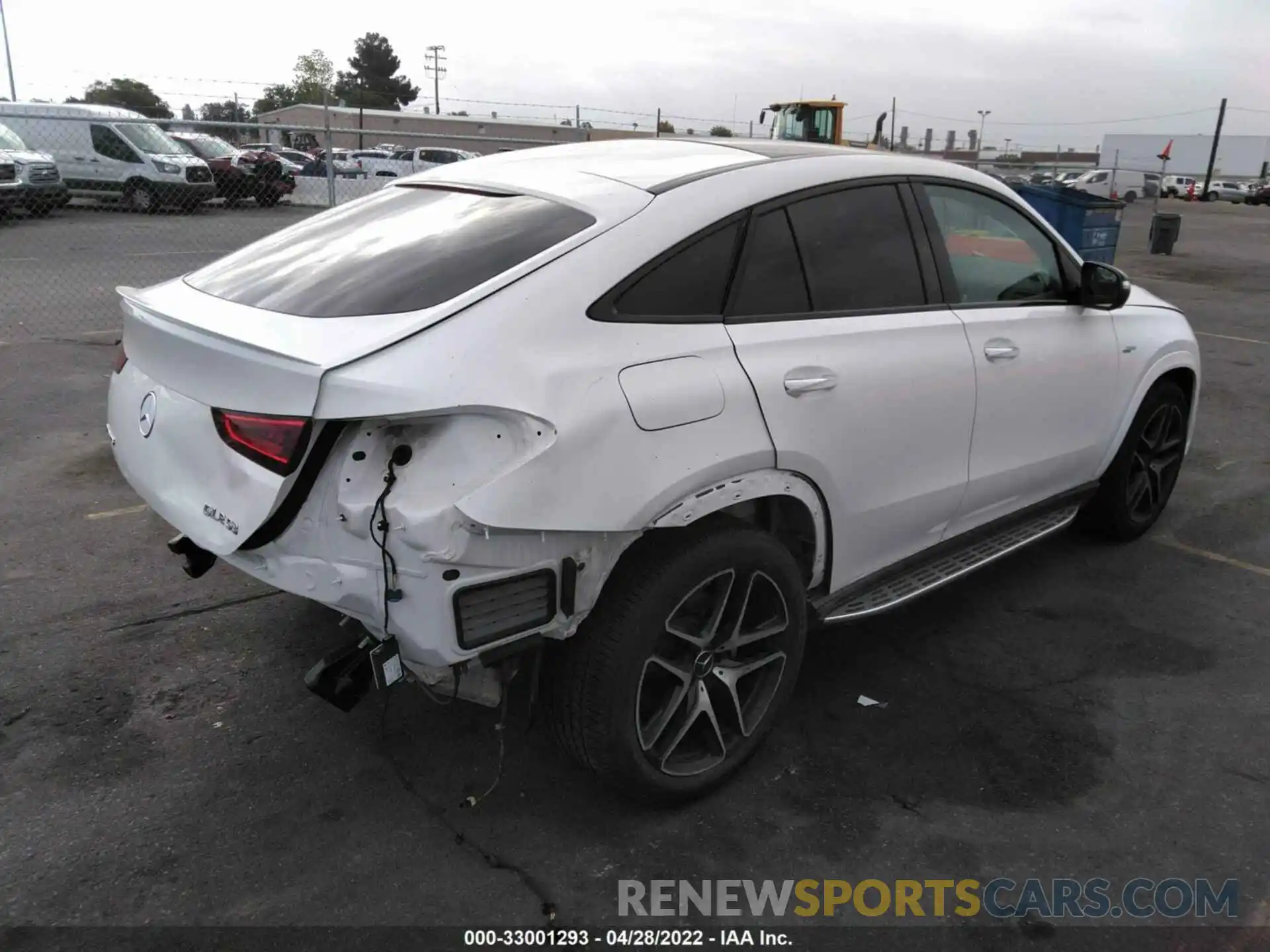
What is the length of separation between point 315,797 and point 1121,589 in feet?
11.7

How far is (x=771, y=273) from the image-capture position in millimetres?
2934

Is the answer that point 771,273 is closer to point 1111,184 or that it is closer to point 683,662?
point 683,662

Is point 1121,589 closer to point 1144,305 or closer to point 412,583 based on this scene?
point 1144,305

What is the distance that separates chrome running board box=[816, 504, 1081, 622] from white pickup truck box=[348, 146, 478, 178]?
21.8 m

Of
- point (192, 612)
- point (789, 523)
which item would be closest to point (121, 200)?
point (192, 612)

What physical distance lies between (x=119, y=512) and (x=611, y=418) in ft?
11.5

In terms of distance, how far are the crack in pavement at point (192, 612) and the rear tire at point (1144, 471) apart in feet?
12.5

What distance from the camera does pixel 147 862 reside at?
2.58 meters

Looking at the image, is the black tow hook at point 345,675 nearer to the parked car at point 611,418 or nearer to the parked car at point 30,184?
the parked car at point 611,418

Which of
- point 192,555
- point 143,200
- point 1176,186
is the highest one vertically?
point 192,555

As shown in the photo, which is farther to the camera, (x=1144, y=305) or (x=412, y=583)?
(x=1144, y=305)

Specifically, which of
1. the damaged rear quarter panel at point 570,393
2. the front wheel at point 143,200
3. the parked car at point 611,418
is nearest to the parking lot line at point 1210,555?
the parked car at point 611,418

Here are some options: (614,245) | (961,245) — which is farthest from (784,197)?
(961,245)

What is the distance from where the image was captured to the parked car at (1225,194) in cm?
4828
